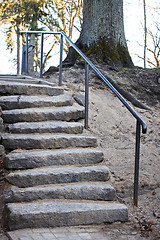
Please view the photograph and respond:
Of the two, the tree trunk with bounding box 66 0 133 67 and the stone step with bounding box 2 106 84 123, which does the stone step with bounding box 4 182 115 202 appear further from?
the tree trunk with bounding box 66 0 133 67

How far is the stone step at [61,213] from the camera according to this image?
9.59 feet

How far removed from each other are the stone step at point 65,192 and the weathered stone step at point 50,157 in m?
0.31

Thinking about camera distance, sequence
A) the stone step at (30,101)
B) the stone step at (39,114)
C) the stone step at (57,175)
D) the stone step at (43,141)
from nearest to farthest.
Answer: the stone step at (57,175)
the stone step at (43,141)
the stone step at (39,114)
the stone step at (30,101)

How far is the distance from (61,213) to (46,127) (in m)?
1.34

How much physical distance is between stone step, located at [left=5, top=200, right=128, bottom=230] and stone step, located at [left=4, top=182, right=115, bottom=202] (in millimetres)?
66

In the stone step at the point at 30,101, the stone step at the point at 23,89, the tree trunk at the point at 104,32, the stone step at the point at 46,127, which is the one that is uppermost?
the tree trunk at the point at 104,32

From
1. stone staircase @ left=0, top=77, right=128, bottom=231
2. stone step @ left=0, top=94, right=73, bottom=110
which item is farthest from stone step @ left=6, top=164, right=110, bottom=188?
stone step @ left=0, top=94, right=73, bottom=110

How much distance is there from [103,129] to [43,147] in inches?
54.6

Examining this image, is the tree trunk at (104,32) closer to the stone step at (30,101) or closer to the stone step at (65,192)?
the stone step at (30,101)

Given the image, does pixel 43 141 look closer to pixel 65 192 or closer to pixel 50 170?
pixel 50 170

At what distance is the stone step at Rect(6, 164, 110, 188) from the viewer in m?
3.30

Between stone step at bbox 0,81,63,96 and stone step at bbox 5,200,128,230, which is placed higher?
stone step at bbox 0,81,63,96

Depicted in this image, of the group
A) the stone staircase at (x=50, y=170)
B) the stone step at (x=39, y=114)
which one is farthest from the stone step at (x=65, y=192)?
the stone step at (x=39, y=114)

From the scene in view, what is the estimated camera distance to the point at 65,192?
3.28 metres
